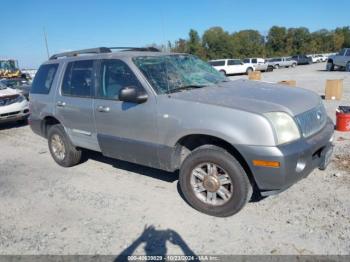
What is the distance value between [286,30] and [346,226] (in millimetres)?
70304

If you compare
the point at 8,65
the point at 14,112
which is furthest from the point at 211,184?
the point at 8,65

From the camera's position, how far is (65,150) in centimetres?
582

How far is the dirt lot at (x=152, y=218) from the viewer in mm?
3365

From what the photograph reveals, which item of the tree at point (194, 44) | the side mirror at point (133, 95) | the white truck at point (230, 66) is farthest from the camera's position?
the tree at point (194, 44)

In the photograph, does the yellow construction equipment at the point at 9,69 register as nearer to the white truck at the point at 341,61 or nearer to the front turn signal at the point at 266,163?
the white truck at the point at 341,61

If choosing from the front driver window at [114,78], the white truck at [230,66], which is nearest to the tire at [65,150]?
the front driver window at [114,78]

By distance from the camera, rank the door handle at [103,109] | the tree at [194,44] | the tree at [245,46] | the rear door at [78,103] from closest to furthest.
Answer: the door handle at [103,109] < the rear door at [78,103] < the tree at [194,44] < the tree at [245,46]

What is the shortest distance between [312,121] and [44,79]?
177 inches

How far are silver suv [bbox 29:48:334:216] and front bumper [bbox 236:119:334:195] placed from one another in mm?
10

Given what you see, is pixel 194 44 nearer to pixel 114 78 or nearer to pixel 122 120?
pixel 114 78

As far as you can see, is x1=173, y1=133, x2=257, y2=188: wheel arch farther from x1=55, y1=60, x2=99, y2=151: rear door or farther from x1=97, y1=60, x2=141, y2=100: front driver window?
x1=55, y1=60, x2=99, y2=151: rear door

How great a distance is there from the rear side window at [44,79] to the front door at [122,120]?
1418 millimetres

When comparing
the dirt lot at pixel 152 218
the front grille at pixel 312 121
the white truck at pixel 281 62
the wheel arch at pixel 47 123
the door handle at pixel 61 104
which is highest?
the door handle at pixel 61 104

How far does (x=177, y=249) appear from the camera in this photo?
3.33 metres
